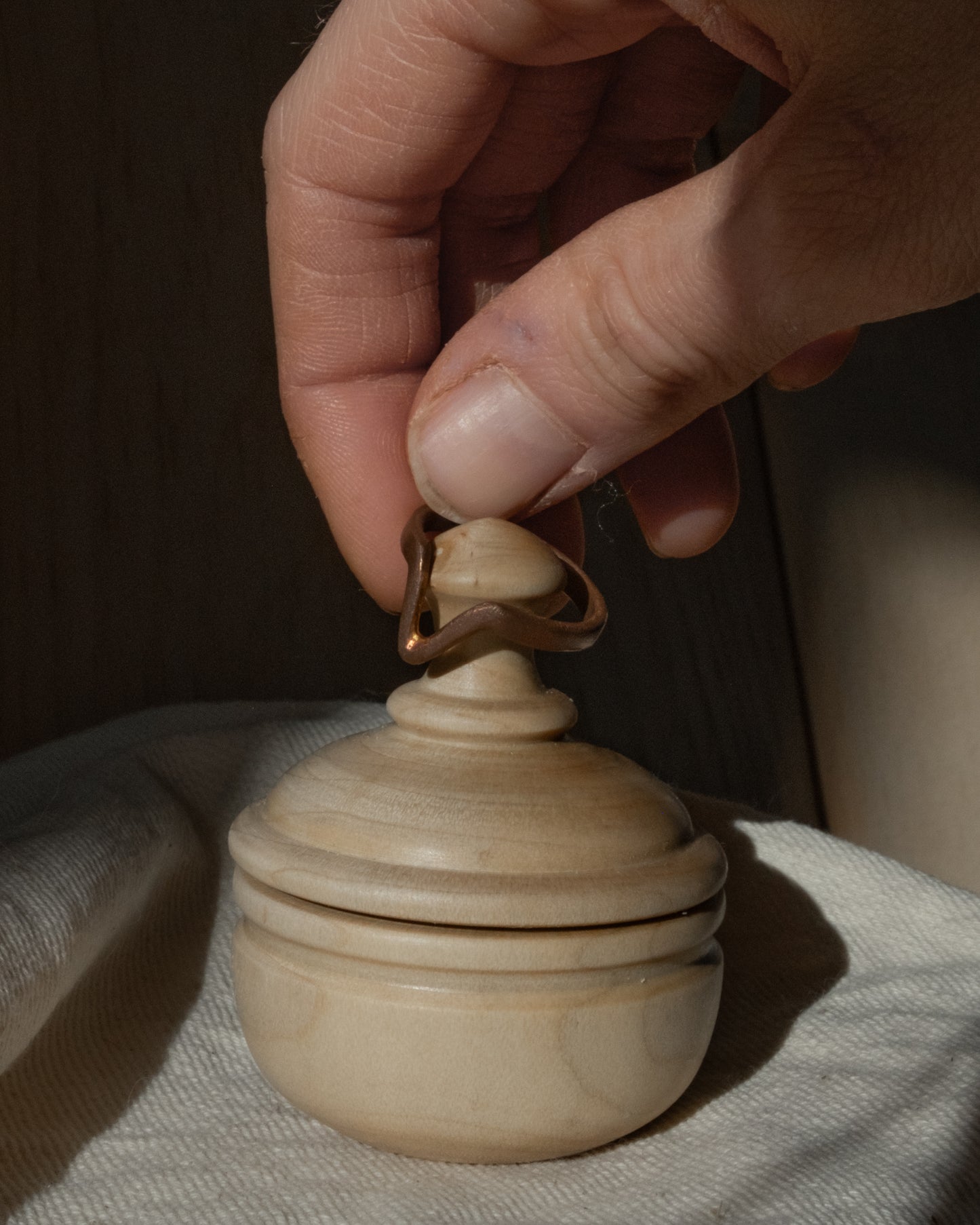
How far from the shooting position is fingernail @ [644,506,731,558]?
0.70 m

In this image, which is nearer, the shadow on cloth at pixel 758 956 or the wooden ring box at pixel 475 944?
the wooden ring box at pixel 475 944

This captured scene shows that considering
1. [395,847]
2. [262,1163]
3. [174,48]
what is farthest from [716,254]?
[174,48]

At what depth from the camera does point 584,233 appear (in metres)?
0.49

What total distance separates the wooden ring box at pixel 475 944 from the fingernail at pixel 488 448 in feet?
0.34

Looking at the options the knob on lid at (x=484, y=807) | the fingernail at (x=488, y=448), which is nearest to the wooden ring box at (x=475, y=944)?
the knob on lid at (x=484, y=807)

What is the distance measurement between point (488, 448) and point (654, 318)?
9 cm

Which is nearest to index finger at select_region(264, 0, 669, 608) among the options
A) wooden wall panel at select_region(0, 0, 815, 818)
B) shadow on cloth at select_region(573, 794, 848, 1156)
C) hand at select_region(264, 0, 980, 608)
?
hand at select_region(264, 0, 980, 608)

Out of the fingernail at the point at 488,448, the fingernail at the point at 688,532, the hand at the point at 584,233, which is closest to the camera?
the hand at the point at 584,233

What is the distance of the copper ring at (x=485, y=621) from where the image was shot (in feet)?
1.56

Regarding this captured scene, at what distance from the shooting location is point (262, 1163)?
456mm

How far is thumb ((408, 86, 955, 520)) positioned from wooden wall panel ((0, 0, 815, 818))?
0.27m

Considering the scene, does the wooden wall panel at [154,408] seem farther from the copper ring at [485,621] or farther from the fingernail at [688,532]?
the copper ring at [485,621]

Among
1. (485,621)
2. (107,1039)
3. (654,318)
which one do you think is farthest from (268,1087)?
(654,318)

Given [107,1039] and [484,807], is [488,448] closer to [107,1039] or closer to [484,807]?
[484,807]
